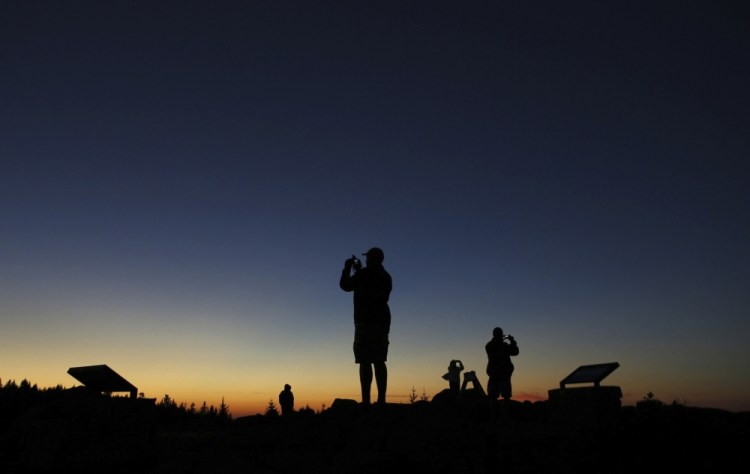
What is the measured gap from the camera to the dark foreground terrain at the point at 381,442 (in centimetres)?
626

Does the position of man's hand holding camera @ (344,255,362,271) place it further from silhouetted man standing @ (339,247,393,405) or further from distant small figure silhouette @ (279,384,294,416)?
distant small figure silhouette @ (279,384,294,416)

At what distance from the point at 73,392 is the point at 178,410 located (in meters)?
12.8

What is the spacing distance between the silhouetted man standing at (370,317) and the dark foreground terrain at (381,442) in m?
0.59

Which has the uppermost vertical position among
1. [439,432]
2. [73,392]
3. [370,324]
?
[370,324]

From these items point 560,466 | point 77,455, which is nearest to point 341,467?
point 560,466

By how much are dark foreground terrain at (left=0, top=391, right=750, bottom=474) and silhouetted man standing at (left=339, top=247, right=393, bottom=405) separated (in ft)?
1.92

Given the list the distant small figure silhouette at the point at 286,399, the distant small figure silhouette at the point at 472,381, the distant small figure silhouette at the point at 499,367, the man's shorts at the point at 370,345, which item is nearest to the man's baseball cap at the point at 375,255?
the man's shorts at the point at 370,345

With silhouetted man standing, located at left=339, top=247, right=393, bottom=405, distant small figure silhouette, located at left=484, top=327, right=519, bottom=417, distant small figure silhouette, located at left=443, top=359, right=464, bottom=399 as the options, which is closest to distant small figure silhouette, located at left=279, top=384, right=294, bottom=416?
distant small figure silhouette, located at left=443, top=359, right=464, bottom=399

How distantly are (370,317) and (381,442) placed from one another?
2.18 meters

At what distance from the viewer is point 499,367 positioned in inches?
467

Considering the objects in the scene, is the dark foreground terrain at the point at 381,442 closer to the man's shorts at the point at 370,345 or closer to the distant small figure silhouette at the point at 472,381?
the man's shorts at the point at 370,345

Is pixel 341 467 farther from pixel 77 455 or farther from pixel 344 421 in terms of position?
pixel 77 455

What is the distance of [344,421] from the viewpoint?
308 inches

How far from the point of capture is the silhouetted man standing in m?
8.47
